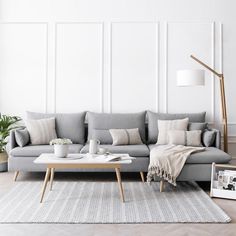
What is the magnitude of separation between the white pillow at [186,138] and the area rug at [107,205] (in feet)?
2.08

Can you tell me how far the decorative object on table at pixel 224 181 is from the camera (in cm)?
387

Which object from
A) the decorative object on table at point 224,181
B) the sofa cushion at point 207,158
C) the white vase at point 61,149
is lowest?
the decorative object on table at point 224,181

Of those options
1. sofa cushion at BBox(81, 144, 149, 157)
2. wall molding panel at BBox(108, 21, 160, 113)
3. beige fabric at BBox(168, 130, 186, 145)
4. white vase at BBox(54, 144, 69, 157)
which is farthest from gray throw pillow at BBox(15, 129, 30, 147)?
beige fabric at BBox(168, 130, 186, 145)

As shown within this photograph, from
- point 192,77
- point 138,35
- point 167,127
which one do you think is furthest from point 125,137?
point 138,35

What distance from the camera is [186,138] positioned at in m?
4.87

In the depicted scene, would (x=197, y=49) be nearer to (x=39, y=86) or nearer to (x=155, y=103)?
(x=155, y=103)

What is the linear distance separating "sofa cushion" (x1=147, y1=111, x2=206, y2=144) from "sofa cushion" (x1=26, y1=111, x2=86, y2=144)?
98 cm

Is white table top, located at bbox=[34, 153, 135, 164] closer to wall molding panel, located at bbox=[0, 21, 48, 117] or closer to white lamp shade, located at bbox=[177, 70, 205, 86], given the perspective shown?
white lamp shade, located at bbox=[177, 70, 205, 86]

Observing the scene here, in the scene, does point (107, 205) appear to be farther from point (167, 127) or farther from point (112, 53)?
point (112, 53)

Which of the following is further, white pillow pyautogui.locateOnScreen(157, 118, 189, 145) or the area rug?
white pillow pyautogui.locateOnScreen(157, 118, 189, 145)

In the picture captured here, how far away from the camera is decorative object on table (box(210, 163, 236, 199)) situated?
12.7 ft

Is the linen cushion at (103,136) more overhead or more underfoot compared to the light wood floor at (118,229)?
more overhead

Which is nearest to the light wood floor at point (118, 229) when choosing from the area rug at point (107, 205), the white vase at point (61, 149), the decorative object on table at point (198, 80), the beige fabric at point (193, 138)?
the area rug at point (107, 205)

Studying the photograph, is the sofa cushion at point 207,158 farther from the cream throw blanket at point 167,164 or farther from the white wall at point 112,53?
the white wall at point 112,53
